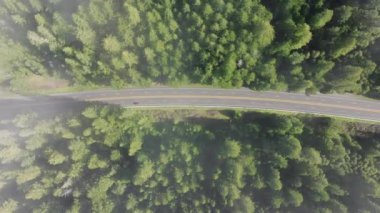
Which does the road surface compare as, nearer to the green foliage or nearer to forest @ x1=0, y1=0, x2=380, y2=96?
forest @ x1=0, y1=0, x2=380, y2=96

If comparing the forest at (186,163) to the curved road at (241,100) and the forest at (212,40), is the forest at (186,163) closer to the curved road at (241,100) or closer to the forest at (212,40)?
the curved road at (241,100)

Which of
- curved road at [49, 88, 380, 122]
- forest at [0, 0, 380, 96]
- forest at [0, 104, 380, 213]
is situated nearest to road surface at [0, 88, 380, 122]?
curved road at [49, 88, 380, 122]

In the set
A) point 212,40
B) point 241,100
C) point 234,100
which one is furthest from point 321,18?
point 234,100

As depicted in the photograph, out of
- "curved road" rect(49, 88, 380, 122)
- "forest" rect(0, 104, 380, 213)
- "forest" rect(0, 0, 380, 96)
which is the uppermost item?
"forest" rect(0, 0, 380, 96)

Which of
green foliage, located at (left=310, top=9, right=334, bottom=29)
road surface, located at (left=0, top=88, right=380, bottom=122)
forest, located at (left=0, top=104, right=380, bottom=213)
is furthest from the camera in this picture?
road surface, located at (left=0, top=88, right=380, bottom=122)

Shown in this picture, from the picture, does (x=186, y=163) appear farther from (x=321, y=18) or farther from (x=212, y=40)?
(x=321, y=18)

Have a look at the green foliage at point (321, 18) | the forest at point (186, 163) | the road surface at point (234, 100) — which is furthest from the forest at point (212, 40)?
the forest at point (186, 163)

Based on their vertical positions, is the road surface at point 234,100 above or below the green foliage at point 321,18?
below

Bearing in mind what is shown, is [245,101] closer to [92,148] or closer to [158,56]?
[158,56]
